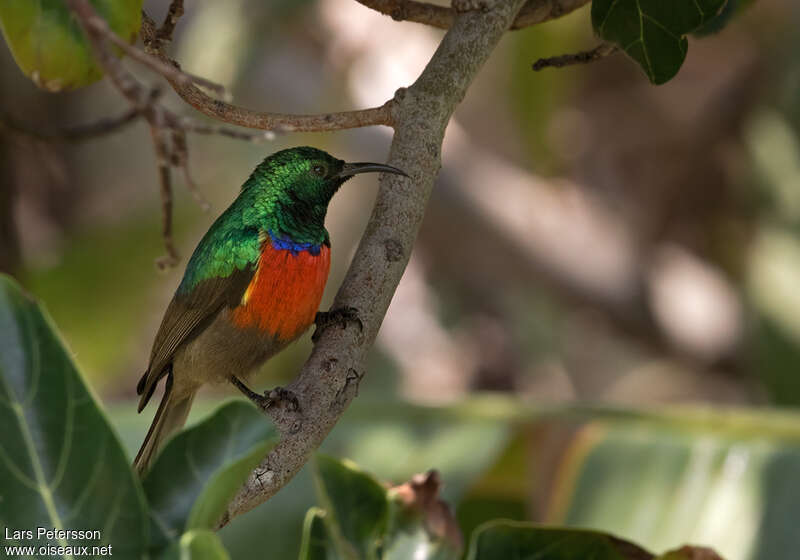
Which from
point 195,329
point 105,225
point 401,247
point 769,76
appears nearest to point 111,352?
point 105,225

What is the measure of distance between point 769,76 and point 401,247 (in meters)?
4.90

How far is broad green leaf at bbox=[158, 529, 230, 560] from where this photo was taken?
1203mm

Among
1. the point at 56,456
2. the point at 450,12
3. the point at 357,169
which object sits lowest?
the point at 56,456

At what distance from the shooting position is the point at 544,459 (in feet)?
11.1

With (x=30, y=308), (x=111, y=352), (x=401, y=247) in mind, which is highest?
(x=401, y=247)

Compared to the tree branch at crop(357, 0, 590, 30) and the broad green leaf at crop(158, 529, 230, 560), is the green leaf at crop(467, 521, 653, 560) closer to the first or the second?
the broad green leaf at crop(158, 529, 230, 560)

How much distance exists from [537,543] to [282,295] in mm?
1206

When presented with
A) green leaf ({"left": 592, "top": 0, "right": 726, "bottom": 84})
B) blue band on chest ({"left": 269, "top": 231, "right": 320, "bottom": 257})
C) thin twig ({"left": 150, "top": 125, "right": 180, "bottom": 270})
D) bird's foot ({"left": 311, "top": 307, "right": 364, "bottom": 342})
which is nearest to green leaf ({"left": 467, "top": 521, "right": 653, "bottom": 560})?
bird's foot ({"left": 311, "top": 307, "right": 364, "bottom": 342})

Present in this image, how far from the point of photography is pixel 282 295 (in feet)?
9.04

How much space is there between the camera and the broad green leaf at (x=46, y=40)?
158cm

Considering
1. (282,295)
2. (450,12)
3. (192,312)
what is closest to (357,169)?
(282,295)

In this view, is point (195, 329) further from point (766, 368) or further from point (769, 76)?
point (769, 76)

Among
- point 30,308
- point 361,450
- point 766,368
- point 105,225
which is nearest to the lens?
point 30,308

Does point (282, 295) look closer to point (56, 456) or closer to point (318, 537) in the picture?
point (318, 537)
